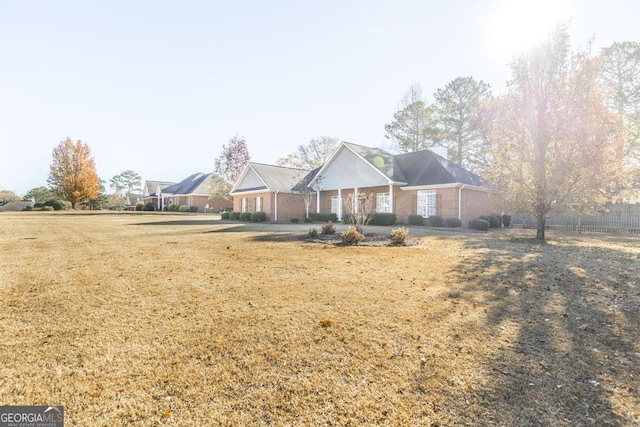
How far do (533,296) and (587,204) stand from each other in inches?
402

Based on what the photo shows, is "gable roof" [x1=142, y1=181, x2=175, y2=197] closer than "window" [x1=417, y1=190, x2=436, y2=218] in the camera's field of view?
No

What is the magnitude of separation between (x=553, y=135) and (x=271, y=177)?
843 inches

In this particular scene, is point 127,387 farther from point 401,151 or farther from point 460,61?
point 401,151

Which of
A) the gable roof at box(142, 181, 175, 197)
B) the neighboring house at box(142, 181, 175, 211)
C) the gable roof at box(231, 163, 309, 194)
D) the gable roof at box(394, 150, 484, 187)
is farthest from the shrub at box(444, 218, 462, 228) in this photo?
the gable roof at box(142, 181, 175, 197)

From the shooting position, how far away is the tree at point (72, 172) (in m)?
40.9

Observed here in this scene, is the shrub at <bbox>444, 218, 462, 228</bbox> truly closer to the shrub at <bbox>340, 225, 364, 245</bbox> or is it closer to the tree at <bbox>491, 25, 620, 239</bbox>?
the tree at <bbox>491, 25, 620, 239</bbox>

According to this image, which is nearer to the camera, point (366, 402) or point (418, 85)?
point (366, 402)

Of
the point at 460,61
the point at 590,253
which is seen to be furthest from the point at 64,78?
→ the point at 590,253

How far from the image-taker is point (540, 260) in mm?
8234

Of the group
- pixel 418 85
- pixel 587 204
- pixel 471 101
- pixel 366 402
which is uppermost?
pixel 418 85

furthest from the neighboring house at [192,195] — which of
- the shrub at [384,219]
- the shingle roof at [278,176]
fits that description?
the shrub at [384,219]

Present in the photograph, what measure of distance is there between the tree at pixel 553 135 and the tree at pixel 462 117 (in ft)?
69.4

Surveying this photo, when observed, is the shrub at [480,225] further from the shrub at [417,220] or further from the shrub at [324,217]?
the shrub at [324,217]

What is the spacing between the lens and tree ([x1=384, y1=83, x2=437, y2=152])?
3512 centimetres
